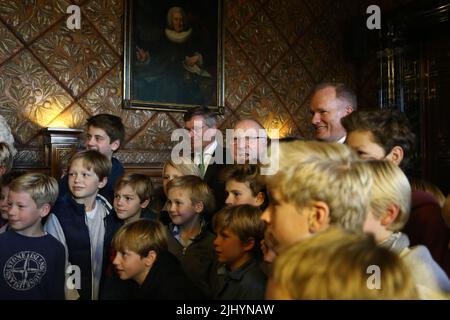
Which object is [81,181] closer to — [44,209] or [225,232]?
[44,209]

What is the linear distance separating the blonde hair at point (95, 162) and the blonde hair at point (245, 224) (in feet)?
3.09

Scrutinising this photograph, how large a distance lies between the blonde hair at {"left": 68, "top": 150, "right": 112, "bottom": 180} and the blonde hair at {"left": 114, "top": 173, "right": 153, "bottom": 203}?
0.10 m

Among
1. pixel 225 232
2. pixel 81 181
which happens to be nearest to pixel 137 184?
pixel 81 181

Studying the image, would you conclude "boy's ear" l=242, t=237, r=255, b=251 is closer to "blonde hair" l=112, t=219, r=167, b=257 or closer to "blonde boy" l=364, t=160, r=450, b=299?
"blonde hair" l=112, t=219, r=167, b=257

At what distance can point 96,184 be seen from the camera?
2.46m

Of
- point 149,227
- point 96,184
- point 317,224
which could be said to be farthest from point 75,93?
point 317,224

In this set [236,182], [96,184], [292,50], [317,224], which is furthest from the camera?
[292,50]

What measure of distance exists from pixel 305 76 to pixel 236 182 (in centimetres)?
410

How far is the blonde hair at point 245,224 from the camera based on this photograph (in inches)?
69.9

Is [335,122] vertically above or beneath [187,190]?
above

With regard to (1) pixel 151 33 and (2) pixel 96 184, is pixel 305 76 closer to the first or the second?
(1) pixel 151 33

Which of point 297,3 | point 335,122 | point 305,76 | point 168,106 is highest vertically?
point 297,3

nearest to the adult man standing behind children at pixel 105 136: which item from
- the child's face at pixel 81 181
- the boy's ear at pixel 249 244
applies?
the child's face at pixel 81 181

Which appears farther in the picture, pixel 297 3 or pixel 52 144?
pixel 297 3
